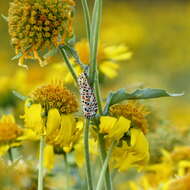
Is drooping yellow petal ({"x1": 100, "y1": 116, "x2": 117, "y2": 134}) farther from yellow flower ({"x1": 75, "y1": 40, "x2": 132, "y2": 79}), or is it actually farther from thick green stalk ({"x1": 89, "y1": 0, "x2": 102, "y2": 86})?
yellow flower ({"x1": 75, "y1": 40, "x2": 132, "y2": 79})

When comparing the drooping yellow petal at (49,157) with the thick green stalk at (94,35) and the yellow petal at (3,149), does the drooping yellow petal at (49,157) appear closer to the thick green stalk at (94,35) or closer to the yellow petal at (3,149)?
the yellow petal at (3,149)

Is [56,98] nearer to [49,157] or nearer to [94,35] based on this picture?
[94,35]

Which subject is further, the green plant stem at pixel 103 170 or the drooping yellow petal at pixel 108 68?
the drooping yellow petal at pixel 108 68

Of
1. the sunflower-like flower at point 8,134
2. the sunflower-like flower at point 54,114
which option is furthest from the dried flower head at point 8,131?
the sunflower-like flower at point 54,114

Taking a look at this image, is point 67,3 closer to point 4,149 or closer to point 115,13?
point 4,149

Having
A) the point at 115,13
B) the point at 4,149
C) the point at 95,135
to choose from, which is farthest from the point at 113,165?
the point at 115,13

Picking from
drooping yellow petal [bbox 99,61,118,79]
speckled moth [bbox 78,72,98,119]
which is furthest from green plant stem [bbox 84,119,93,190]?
drooping yellow petal [bbox 99,61,118,79]

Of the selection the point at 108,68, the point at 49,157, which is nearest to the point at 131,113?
the point at 49,157
